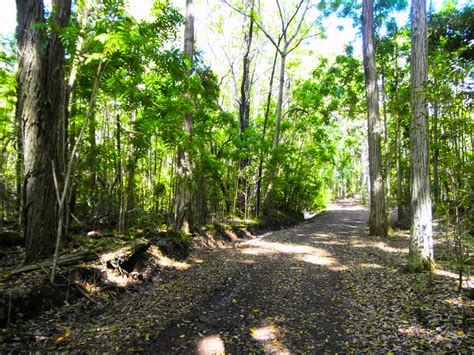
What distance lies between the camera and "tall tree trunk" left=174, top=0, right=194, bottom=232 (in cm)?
797

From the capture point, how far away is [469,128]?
398 cm

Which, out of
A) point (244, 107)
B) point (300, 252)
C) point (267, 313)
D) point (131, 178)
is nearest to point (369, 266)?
point (300, 252)

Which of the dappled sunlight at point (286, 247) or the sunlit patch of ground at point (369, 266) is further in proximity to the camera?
the dappled sunlight at point (286, 247)

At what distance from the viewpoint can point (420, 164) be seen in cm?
542

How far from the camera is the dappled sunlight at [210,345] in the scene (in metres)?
3.19

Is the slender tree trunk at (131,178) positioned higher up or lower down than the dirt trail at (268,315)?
higher up

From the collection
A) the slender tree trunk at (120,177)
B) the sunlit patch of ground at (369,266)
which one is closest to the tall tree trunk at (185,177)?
the slender tree trunk at (120,177)

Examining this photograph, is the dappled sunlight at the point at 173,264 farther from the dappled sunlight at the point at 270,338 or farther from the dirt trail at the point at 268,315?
the dappled sunlight at the point at 270,338

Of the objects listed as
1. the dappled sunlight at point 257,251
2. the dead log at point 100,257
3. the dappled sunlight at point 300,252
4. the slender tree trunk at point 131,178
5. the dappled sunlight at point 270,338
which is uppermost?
the slender tree trunk at point 131,178

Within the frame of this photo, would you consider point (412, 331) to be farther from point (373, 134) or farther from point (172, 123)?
point (373, 134)

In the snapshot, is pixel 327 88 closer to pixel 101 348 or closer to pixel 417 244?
pixel 417 244

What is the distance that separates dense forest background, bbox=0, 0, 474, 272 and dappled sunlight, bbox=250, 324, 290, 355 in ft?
9.38

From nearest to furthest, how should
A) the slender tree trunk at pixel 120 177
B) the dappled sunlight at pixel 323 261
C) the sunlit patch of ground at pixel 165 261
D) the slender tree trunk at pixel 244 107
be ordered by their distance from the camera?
the sunlit patch of ground at pixel 165 261 < the slender tree trunk at pixel 120 177 < the dappled sunlight at pixel 323 261 < the slender tree trunk at pixel 244 107

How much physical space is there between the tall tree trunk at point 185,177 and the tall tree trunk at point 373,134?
6.07m
